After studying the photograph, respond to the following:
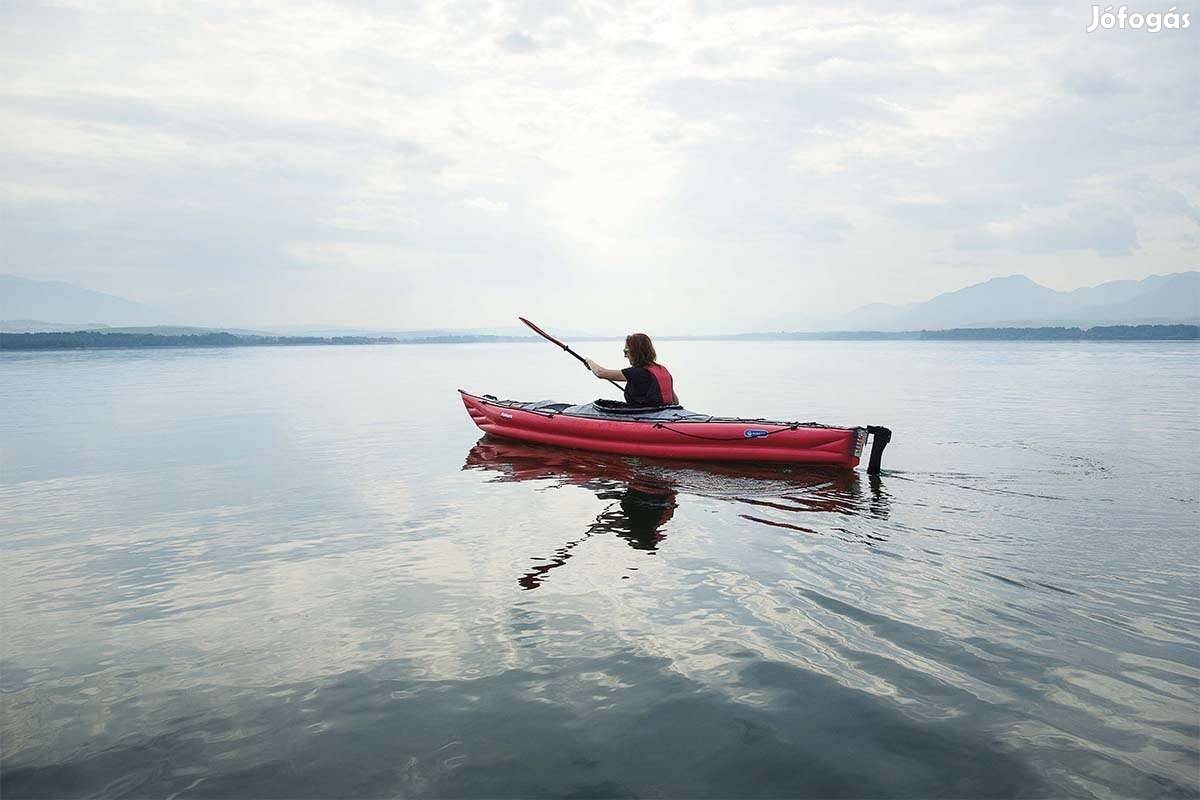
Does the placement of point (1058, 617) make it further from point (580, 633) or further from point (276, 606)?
point (276, 606)

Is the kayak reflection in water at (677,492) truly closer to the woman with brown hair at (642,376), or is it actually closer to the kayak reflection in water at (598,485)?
the kayak reflection in water at (598,485)

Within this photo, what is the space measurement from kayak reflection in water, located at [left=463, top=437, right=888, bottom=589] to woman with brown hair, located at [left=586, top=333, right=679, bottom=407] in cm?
120

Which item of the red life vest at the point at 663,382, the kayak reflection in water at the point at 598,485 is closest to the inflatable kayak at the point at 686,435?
the red life vest at the point at 663,382

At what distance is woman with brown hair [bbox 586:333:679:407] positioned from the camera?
1444cm

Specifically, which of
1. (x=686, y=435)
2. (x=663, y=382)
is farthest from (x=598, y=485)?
(x=663, y=382)

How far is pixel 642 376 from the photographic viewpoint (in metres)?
14.5

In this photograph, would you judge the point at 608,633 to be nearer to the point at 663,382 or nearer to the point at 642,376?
the point at 642,376

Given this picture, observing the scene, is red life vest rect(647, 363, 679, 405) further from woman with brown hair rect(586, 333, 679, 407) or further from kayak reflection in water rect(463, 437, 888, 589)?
kayak reflection in water rect(463, 437, 888, 589)

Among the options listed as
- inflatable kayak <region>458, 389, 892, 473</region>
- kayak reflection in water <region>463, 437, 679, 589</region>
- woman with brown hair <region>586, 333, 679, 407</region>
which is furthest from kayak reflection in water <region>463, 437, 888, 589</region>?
woman with brown hair <region>586, 333, 679, 407</region>

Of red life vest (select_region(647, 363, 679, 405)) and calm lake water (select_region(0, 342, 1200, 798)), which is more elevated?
red life vest (select_region(647, 363, 679, 405))

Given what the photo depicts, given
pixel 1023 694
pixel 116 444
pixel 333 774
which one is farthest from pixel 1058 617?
pixel 116 444

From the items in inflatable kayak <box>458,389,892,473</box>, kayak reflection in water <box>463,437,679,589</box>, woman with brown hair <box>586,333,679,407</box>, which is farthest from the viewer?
woman with brown hair <box>586,333,679,407</box>

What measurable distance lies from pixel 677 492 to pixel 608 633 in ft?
19.2

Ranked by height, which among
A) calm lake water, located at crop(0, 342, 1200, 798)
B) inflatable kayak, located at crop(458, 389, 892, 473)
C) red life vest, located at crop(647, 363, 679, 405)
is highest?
red life vest, located at crop(647, 363, 679, 405)
